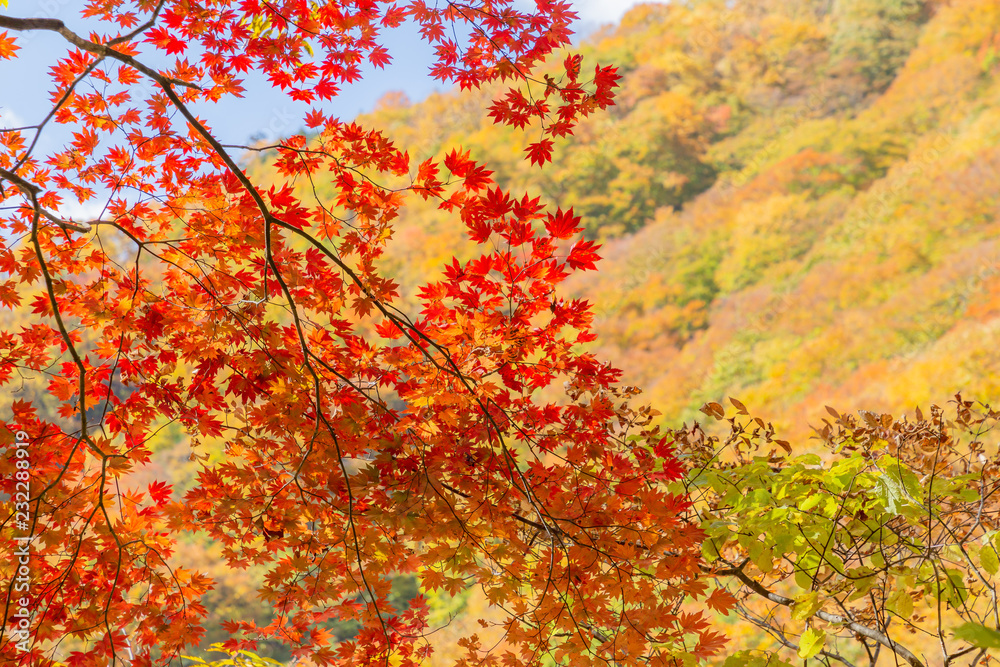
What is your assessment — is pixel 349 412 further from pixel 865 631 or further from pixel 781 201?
pixel 781 201

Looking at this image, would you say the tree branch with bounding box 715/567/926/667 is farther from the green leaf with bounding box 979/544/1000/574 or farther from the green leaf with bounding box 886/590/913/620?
the green leaf with bounding box 979/544/1000/574

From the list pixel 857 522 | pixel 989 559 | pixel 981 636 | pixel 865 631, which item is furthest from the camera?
pixel 857 522

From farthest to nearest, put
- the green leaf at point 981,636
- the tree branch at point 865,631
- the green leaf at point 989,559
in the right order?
the tree branch at point 865,631
the green leaf at point 989,559
the green leaf at point 981,636

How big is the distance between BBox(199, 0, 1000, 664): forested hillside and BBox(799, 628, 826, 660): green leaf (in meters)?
5.36

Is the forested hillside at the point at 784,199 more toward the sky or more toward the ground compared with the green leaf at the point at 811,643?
more toward the sky

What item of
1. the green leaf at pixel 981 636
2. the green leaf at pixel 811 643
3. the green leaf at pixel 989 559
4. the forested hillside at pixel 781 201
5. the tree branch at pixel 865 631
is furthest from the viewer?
the forested hillside at pixel 781 201

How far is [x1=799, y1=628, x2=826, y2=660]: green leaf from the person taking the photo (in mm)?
1373

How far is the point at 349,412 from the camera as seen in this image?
73.7 inches

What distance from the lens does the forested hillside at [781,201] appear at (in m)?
8.58

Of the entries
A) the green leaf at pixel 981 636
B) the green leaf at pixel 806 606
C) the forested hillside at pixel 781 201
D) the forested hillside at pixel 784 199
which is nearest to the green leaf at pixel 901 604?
the green leaf at pixel 806 606

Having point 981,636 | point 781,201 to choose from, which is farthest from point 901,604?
point 781,201

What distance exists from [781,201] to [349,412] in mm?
12082

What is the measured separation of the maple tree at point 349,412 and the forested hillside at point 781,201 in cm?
486

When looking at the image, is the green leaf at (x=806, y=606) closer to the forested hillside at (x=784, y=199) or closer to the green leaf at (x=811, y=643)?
the green leaf at (x=811, y=643)
